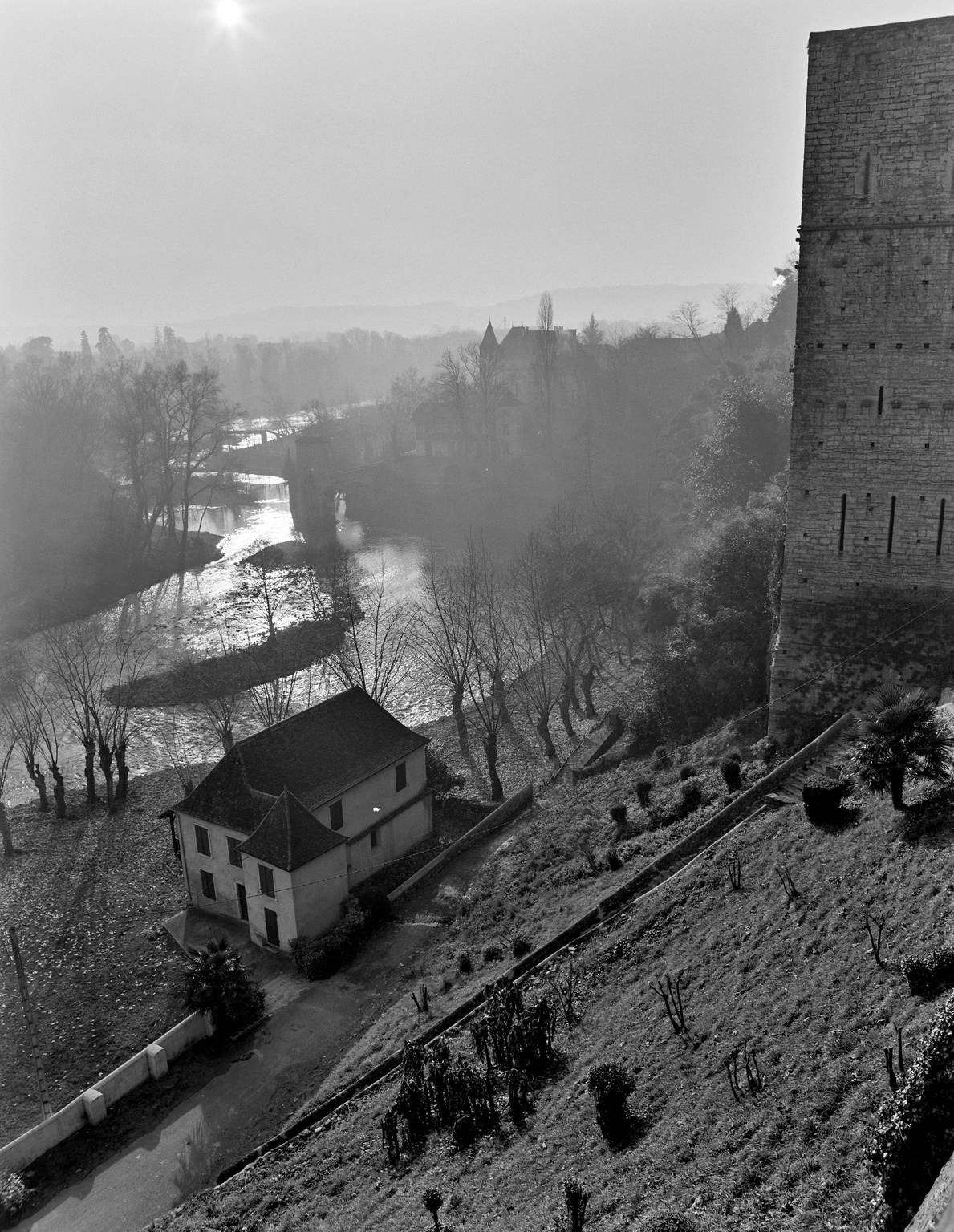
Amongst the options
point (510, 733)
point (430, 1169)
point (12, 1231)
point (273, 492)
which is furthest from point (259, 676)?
point (273, 492)

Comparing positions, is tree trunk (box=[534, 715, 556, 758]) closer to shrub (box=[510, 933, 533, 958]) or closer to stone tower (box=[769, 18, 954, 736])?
stone tower (box=[769, 18, 954, 736])

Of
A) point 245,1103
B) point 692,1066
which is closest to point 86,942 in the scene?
point 245,1103

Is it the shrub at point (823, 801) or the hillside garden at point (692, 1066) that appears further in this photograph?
the shrub at point (823, 801)

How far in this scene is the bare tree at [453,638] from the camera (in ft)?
96.4

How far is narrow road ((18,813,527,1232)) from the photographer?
13.4 meters

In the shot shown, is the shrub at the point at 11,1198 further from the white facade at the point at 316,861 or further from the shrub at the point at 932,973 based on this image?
the shrub at the point at 932,973

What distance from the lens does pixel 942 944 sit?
33.2ft

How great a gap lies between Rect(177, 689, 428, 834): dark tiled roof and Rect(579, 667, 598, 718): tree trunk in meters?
8.27

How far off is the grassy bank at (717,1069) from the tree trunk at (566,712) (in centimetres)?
1299

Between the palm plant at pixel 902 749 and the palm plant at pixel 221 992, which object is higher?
the palm plant at pixel 902 749

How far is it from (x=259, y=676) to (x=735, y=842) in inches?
895

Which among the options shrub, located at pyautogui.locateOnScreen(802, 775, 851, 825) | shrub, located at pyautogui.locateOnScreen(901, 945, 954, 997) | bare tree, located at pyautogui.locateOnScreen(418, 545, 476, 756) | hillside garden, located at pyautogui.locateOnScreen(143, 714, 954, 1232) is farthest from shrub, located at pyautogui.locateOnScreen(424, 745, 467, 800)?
shrub, located at pyautogui.locateOnScreen(901, 945, 954, 997)

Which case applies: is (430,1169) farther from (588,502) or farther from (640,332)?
(640,332)

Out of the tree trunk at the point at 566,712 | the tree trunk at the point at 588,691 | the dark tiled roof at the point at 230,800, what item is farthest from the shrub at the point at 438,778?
the tree trunk at the point at 588,691
